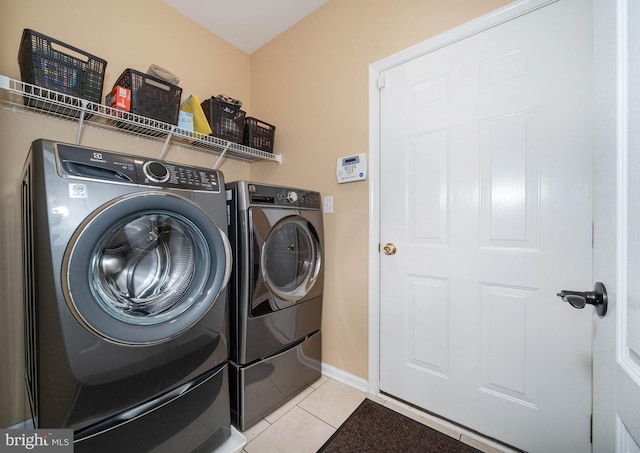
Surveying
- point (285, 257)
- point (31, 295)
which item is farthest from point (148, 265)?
point (285, 257)

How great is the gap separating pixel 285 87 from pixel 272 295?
167 cm

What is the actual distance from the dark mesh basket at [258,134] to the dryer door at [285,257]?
2.67 feet

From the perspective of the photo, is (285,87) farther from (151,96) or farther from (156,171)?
(156,171)

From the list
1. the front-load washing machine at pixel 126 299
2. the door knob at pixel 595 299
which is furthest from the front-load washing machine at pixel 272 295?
the door knob at pixel 595 299

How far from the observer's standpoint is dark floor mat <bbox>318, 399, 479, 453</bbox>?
1268 mm

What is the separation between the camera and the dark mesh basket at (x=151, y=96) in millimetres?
1446

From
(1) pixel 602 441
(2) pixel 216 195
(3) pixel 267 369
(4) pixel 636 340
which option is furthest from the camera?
(3) pixel 267 369

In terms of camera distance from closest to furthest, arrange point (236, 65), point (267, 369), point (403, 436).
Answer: point (403, 436) < point (267, 369) < point (236, 65)

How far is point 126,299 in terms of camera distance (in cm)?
104

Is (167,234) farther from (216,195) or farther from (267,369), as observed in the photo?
(267,369)

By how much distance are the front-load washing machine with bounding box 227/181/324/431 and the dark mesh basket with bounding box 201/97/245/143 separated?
2.29ft

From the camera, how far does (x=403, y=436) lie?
134 centimetres

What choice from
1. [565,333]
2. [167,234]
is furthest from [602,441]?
[167,234]

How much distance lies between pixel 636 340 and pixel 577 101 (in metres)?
1.09
